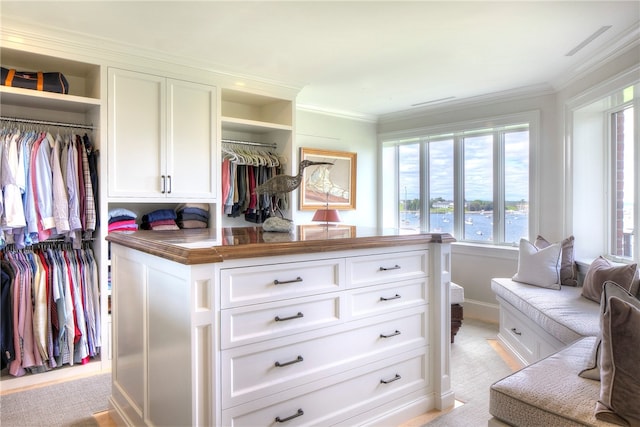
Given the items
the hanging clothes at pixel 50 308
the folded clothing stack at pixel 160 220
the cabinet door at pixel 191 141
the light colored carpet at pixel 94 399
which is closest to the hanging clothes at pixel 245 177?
the cabinet door at pixel 191 141

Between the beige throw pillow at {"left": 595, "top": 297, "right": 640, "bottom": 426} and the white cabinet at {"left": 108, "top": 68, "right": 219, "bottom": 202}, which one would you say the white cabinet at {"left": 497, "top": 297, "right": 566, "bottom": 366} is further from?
the white cabinet at {"left": 108, "top": 68, "right": 219, "bottom": 202}

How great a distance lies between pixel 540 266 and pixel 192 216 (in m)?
3.04

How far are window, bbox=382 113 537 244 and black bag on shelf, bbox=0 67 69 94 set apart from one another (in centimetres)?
385

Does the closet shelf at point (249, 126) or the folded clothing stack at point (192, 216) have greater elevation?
the closet shelf at point (249, 126)

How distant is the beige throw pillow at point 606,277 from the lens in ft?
8.57

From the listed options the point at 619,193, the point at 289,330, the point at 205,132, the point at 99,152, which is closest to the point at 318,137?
the point at 205,132

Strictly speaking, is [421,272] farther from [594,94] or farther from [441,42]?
[594,94]

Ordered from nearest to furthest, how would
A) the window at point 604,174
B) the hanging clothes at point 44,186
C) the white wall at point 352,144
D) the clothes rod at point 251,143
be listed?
the hanging clothes at point 44,186 < the window at point 604,174 < the clothes rod at point 251,143 < the white wall at point 352,144

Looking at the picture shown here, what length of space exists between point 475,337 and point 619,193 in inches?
69.4

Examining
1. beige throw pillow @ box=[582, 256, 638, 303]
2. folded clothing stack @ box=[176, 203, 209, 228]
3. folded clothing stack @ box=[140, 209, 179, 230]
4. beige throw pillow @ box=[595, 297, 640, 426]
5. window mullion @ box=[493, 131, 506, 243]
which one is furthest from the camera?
window mullion @ box=[493, 131, 506, 243]

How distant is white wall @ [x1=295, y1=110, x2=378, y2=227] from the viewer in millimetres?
4977

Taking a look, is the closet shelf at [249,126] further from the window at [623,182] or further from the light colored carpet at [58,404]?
the window at [623,182]

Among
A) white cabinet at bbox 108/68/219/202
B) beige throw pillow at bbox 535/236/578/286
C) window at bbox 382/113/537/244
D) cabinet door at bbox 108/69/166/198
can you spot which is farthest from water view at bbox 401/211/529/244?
cabinet door at bbox 108/69/166/198

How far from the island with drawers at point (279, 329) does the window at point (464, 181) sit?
255 cm
